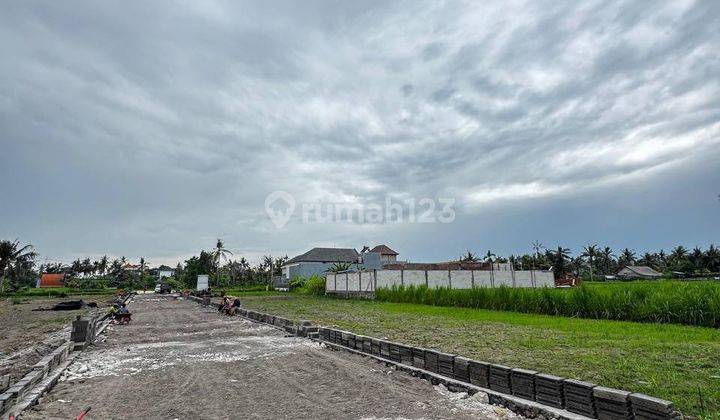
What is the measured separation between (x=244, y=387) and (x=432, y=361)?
3.11 meters

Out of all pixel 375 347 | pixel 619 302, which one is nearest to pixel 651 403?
pixel 375 347

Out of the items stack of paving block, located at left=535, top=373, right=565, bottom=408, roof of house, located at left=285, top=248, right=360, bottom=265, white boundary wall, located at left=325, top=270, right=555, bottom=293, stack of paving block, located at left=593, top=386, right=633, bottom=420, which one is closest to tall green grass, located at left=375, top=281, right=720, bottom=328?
white boundary wall, located at left=325, top=270, right=555, bottom=293

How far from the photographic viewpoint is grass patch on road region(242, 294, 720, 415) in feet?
19.6

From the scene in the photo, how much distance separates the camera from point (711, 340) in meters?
10.0

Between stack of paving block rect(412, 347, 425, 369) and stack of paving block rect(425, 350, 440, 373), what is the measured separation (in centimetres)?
11

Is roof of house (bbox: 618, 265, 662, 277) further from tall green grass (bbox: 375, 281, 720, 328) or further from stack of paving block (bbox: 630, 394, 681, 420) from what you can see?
stack of paving block (bbox: 630, 394, 681, 420)

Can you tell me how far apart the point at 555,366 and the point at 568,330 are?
229 inches

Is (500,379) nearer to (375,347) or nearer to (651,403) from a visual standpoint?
(651,403)

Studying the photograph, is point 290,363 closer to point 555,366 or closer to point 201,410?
point 201,410

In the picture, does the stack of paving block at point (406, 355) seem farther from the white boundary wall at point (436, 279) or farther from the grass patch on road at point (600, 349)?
the white boundary wall at point (436, 279)

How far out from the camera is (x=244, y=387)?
22.4 feet

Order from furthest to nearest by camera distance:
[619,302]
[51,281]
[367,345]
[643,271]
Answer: [643,271], [51,281], [619,302], [367,345]

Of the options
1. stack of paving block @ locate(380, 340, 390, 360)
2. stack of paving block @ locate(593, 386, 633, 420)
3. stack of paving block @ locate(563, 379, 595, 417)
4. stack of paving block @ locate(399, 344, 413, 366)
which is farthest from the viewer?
stack of paving block @ locate(380, 340, 390, 360)

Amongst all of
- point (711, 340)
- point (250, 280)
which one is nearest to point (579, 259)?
point (250, 280)
